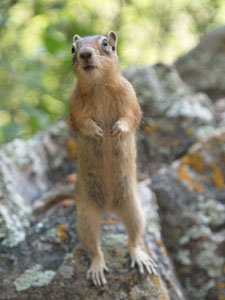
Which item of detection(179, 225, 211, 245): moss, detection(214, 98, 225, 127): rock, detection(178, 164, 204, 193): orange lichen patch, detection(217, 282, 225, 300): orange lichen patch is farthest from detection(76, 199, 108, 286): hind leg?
detection(214, 98, 225, 127): rock

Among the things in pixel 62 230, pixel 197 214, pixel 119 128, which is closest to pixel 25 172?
pixel 62 230

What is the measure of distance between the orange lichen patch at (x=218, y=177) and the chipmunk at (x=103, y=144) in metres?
1.27

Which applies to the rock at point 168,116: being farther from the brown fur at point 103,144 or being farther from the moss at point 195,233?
the brown fur at point 103,144

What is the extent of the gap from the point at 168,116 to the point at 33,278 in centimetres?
300

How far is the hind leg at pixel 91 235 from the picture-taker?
10.3 feet

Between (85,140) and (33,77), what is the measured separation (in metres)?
2.77

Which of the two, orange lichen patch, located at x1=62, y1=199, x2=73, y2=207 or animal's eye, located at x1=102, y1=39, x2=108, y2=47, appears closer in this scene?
animal's eye, located at x1=102, y1=39, x2=108, y2=47

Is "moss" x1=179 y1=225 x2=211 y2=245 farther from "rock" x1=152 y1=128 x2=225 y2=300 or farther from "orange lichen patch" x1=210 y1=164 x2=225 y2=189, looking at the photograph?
"orange lichen patch" x1=210 y1=164 x2=225 y2=189

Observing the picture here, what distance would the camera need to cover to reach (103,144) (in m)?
3.04

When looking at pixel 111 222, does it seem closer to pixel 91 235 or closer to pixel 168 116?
pixel 91 235

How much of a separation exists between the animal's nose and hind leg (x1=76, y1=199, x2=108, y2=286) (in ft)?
4.95

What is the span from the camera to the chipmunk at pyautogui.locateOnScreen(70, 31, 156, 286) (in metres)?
2.70

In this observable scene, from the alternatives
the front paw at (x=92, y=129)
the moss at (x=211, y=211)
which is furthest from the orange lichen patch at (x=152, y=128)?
the front paw at (x=92, y=129)

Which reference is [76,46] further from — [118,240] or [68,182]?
[68,182]
